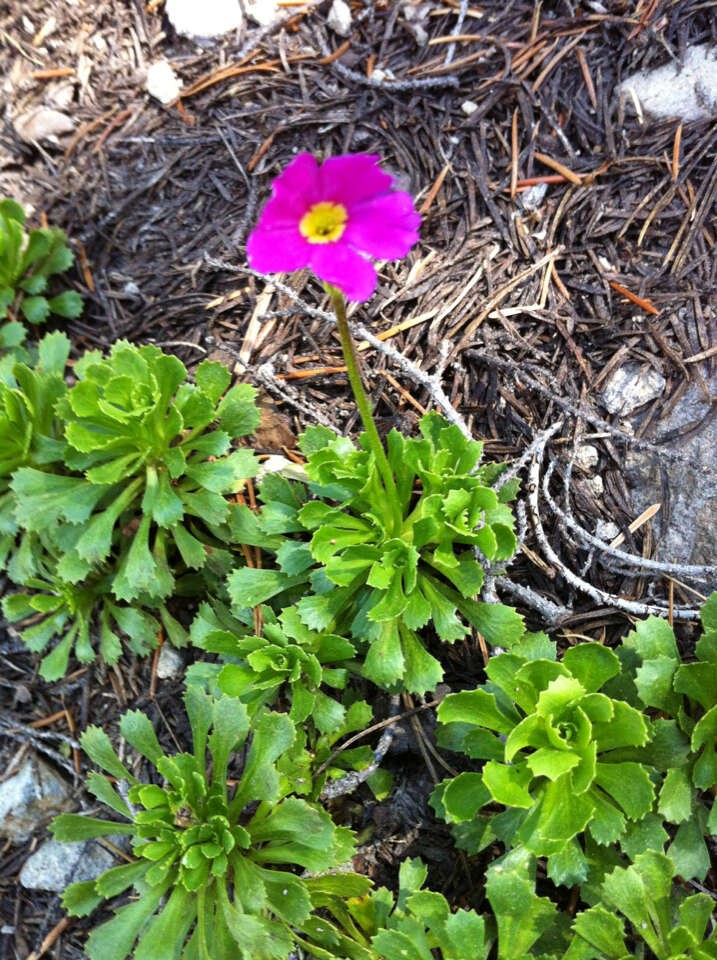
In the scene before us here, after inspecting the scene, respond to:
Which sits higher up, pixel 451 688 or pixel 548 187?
pixel 548 187

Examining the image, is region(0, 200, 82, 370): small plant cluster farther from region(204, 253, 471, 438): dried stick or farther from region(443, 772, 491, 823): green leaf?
region(443, 772, 491, 823): green leaf

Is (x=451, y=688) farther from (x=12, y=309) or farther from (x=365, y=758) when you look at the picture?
(x=12, y=309)

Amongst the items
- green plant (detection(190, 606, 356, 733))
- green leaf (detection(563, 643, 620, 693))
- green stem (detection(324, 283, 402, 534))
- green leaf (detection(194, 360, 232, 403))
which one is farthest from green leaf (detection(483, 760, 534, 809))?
green leaf (detection(194, 360, 232, 403))

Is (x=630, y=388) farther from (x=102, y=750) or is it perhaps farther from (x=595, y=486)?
(x=102, y=750)

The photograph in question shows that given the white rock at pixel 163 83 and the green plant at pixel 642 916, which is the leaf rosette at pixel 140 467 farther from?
the green plant at pixel 642 916

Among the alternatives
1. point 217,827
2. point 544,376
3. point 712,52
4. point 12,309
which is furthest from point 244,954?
point 712,52

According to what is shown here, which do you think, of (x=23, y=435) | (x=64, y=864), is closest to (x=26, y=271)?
(x=23, y=435)
